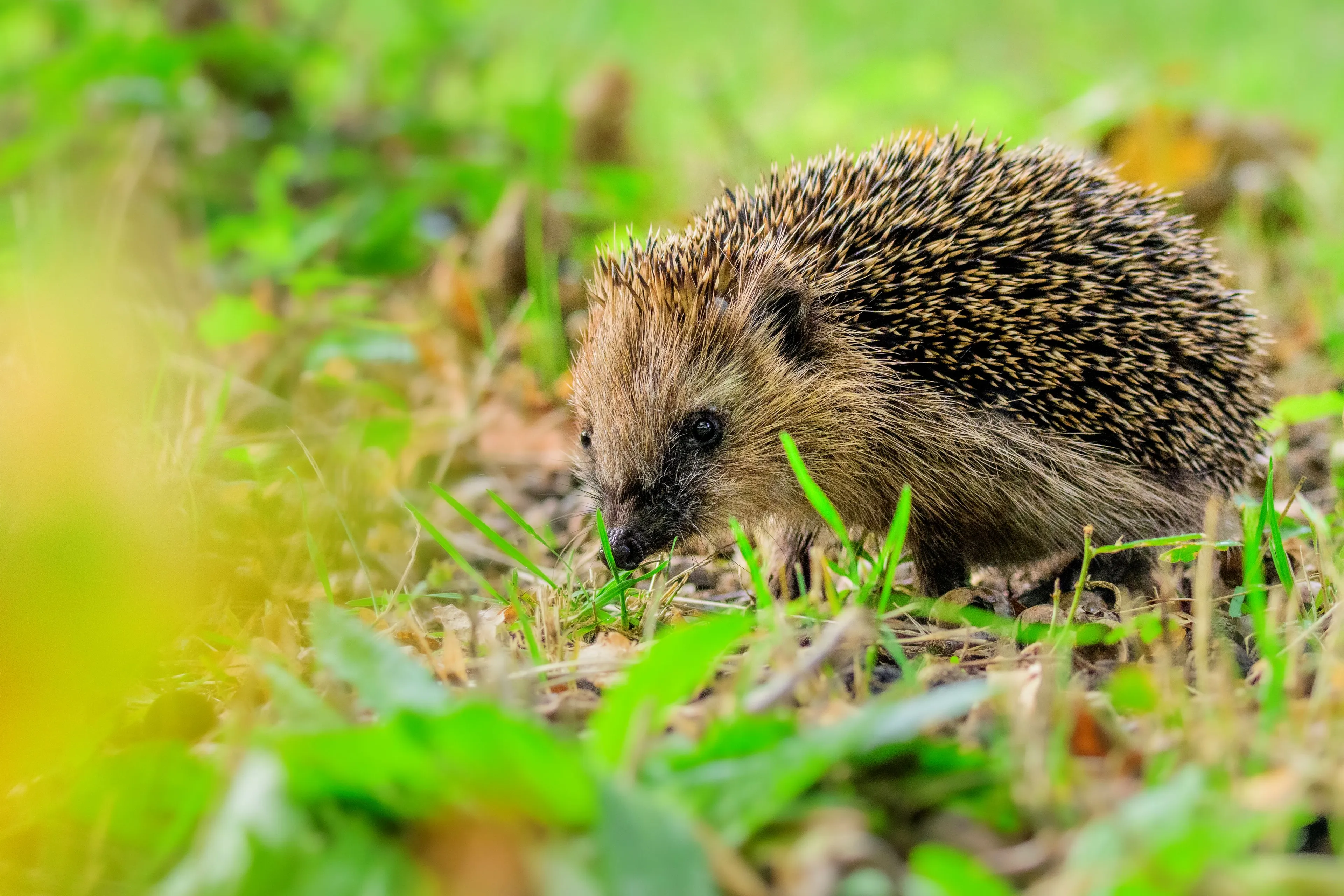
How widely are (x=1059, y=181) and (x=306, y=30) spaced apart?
22.2 ft

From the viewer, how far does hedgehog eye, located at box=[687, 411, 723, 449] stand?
4.02 meters

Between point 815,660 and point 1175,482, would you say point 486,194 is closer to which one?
point 1175,482

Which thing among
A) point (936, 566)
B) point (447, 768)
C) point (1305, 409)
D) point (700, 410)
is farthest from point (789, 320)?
point (447, 768)

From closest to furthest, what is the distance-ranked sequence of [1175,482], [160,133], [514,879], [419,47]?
[514,879], [1175,482], [160,133], [419,47]

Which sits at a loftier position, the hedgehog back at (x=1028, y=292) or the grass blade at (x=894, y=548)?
the hedgehog back at (x=1028, y=292)

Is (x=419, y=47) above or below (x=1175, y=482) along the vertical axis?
above

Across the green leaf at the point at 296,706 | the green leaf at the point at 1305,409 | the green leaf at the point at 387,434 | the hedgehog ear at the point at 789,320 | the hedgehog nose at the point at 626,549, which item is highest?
the hedgehog ear at the point at 789,320

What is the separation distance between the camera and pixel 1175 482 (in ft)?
13.9

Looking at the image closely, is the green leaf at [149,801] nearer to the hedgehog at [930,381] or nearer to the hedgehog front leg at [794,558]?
the hedgehog at [930,381]

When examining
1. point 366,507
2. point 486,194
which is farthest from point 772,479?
point 486,194

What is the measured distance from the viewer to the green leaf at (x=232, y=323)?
5.62m

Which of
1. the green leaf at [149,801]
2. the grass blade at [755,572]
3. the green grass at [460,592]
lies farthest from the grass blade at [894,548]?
the green leaf at [149,801]

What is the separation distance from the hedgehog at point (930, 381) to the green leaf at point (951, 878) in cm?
220

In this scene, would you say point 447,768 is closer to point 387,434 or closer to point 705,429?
point 705,429
